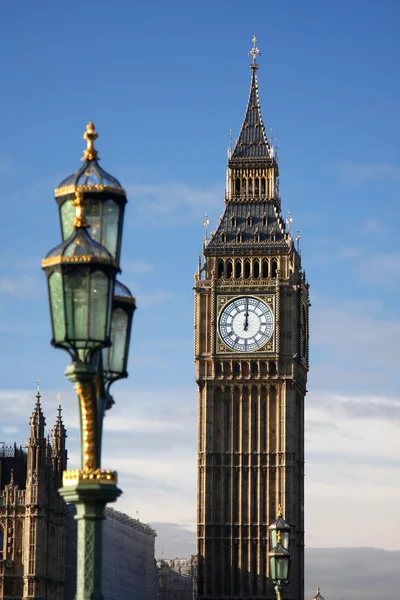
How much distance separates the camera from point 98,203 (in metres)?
16.8

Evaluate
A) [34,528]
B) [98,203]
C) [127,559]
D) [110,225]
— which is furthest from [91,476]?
[127,559]

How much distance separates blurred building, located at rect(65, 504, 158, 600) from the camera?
126 m

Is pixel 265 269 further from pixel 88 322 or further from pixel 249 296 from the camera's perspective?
pixel 88 322

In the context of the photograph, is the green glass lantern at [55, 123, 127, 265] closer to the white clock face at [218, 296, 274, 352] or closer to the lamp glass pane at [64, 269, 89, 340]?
the lamp glass pane at [64, 269, 89, 340]

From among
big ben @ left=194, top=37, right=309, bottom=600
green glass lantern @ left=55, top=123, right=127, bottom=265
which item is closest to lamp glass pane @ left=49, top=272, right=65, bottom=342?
green glass lantern @ left=55, top=123, right=127, bottom=265

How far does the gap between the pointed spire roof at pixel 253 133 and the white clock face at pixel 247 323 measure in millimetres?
12618

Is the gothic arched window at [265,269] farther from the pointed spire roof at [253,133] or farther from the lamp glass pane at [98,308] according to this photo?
the lamp glass pane at [98,308]

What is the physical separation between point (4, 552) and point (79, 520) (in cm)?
7255

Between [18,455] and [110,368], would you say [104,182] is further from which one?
[18,455]

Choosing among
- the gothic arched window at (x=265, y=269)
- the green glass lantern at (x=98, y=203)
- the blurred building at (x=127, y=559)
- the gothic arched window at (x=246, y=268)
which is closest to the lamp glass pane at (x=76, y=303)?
the green glass lantern at (x=98, y=203)

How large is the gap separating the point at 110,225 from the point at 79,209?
53cm

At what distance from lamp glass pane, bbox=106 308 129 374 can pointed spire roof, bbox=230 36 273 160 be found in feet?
328

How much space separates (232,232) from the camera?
11525cm

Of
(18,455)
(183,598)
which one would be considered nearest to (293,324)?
(18,455)
